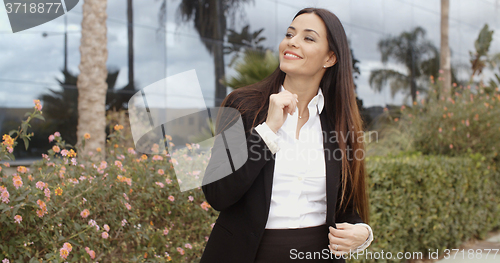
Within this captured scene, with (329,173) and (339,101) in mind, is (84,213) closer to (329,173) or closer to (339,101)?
(329,173)

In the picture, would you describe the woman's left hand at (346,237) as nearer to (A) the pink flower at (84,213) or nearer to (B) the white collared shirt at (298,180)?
(B) the white collared shirt at (298,180)

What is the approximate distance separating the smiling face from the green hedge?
2.56 metres

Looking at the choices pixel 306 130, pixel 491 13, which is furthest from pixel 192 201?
pixel 491 13

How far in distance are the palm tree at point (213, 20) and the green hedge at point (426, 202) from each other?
15.8 feet

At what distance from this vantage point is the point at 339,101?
1790mm

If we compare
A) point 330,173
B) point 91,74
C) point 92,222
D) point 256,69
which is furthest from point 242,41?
point 330,173

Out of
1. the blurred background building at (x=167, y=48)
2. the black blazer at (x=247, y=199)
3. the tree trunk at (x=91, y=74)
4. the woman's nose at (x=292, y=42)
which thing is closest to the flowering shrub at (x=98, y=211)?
the black blazer at (x=247, y=199)

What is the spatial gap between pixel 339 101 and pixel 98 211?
1574 millimetres

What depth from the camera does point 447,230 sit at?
4.76 meters

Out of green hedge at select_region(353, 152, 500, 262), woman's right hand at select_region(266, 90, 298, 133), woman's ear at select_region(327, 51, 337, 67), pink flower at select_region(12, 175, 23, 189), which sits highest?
woman's ear at select_region(327, 51, 337, 67)

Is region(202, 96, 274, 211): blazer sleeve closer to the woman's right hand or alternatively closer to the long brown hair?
the woman's right hand

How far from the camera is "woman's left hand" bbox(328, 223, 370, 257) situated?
1.57 metres

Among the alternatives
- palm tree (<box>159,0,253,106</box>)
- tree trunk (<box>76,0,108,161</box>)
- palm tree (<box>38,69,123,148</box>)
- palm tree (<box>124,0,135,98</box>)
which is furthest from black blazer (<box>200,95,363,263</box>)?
palm tree (<box>159,0,253,106</box>)

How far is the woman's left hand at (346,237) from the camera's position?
1.57 meters
